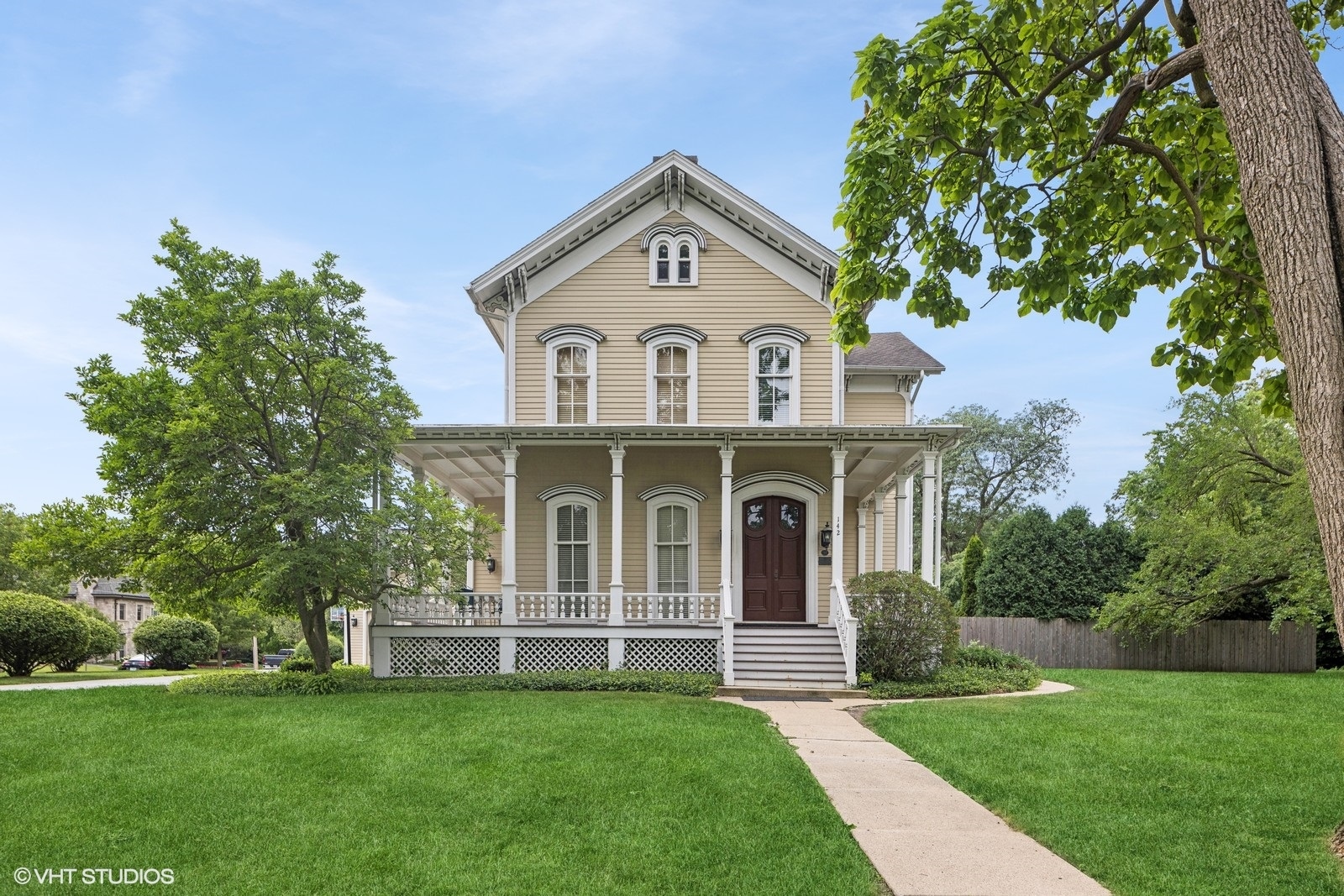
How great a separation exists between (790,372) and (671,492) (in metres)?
3.24

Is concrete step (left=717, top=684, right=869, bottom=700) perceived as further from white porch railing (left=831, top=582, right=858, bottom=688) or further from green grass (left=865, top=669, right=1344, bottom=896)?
green grass (left=865, top=669, right=1344, bottom=896)

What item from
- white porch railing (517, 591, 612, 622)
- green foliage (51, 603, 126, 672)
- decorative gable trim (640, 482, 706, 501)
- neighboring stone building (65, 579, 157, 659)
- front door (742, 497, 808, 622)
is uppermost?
decorative gable trim (640, 482, 706, 501)

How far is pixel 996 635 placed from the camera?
22281mm

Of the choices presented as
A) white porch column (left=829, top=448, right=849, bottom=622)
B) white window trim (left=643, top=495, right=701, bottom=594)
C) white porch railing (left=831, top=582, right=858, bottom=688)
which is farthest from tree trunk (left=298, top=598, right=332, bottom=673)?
white porch column (left=829, top=448, right=849, bottom=622)

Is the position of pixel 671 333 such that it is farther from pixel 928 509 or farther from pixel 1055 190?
pixel 1055 190

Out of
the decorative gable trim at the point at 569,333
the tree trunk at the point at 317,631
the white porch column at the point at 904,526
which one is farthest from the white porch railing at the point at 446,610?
the white porch column at the point at 904,526

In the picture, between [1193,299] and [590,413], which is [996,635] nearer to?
[590,413]

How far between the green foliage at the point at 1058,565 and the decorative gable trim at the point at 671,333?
35.3ft

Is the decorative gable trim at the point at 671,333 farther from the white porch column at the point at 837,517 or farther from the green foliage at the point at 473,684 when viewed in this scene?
the green foliage at the point at 473,684

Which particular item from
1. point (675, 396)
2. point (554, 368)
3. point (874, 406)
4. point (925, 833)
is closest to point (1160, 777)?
point (925, 833)

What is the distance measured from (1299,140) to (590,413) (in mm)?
13410

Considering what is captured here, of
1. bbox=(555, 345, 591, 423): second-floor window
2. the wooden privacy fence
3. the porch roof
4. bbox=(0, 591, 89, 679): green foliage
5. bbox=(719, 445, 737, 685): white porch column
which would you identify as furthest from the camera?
the wooden privacy fence

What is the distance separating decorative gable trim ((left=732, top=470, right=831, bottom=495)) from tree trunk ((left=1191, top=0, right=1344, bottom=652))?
39.9 ft

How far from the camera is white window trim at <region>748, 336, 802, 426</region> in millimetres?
16922
